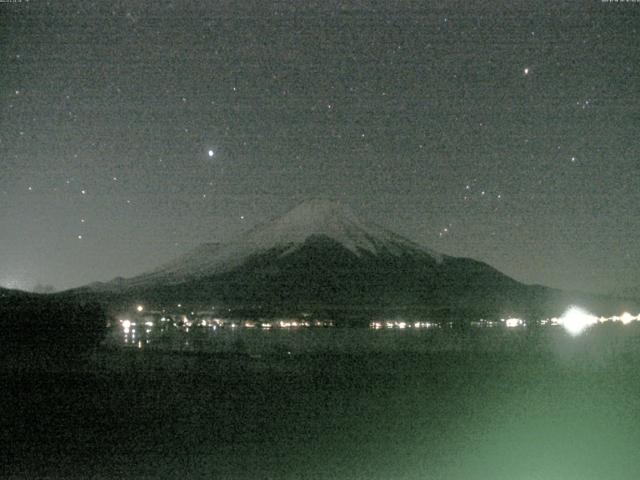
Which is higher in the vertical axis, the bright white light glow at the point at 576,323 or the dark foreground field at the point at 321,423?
the bright white light glow at the point at 576,323

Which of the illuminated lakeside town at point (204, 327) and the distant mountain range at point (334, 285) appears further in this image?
the distant mountain range at point (334, 285)

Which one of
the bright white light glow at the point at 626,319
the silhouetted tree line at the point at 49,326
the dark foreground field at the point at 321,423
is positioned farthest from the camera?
the bright white light glow at the point at 626,319

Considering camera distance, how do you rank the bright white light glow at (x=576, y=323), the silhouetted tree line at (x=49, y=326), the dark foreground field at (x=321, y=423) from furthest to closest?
the bright white light glow at (x=576, y=323) → the silhouetted tree line at (x=49, y=326) → the dark foreground field at (x=321, y=423)

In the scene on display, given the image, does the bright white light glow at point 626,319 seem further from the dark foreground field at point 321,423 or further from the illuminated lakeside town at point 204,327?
the dark foreground field at point 321,423

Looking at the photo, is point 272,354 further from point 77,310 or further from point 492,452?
point 492,452

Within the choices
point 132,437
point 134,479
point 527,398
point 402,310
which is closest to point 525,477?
point 134,479

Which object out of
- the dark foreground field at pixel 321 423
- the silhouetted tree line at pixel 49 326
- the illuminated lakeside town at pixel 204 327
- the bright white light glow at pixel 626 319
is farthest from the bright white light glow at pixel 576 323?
the dark foreground field at pixel 321 423
